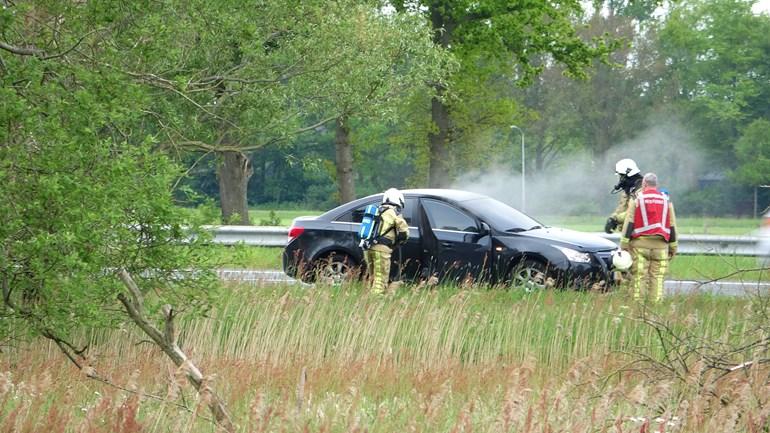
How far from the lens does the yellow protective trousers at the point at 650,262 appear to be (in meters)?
12.9

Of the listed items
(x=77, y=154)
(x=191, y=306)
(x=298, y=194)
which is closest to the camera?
(x=77, y=154)

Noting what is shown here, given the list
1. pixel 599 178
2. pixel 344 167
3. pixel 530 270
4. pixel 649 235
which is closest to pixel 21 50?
pixel 530 270

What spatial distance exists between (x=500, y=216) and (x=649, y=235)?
83.0 inches

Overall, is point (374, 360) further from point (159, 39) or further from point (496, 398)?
point (159, 39)

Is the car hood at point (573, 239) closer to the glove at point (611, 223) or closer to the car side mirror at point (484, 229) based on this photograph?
the glove at point (611, 223)

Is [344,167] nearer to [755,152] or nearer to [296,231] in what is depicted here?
[296,231]

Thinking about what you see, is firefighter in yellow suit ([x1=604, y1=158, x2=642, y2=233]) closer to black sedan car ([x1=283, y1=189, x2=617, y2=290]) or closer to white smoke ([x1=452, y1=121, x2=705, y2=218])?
black sedan car ([x1=283, y1=189, x2=617, y2=290])

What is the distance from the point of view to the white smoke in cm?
6250

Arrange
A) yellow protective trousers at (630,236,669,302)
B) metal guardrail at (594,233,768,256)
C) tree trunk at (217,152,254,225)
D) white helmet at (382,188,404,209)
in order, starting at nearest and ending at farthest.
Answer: yellow protective trousers at (630,236,669,302) < white helmet at (382,188,404,209) < metal guardrail at (594,233,768,256) < tree trunk at (217,152,254,225)

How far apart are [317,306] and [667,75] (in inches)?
2299

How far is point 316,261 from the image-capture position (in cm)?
1439

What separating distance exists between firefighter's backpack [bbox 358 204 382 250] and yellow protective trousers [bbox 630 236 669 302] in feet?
9.48

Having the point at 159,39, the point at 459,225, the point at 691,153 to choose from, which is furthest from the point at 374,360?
the point at 691,153

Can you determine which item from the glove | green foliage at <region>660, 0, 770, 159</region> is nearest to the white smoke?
green foliage at <region>660, 0, 770, 159</region>
